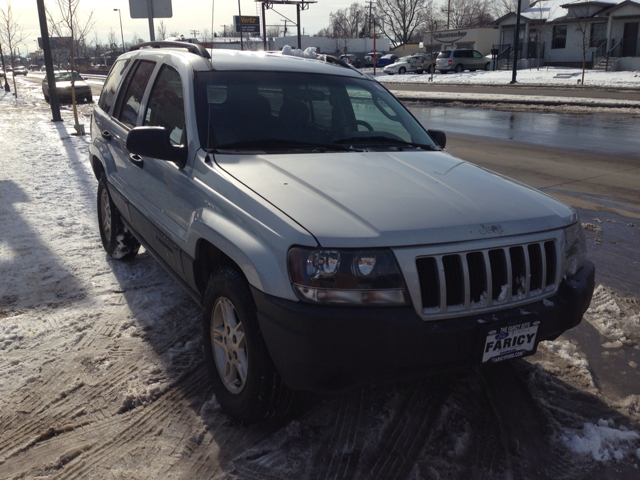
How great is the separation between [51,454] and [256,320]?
3.88 feet

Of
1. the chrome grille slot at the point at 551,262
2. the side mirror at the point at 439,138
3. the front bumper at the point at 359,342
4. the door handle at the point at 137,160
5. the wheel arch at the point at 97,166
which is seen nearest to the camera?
the front bumper at the point at 359,342

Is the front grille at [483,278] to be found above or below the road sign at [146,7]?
below

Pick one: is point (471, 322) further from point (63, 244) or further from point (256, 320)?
point (63, 244)

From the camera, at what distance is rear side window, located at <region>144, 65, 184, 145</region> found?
3.59 metres

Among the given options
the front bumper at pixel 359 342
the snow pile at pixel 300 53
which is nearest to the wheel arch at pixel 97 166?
the snow pile at pixel 300 53

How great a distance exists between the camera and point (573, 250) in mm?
2869

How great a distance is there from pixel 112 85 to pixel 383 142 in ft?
9.42

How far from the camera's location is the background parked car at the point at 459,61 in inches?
1797

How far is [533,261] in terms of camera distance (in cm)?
263

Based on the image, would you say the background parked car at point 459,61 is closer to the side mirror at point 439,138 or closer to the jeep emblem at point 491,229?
the side mirror at point 439,138

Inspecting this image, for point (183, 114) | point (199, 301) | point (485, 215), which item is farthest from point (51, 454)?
point (485, 215)

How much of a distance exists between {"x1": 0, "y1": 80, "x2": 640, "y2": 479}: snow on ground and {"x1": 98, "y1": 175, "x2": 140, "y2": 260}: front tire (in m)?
0.82

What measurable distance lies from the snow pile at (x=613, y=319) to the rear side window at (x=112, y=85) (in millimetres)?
4234

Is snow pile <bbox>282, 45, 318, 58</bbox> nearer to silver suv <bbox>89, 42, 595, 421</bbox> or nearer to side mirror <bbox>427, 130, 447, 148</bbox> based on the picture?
silver suv <bbox>89, 42, 595, 421</bbox>
